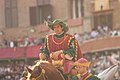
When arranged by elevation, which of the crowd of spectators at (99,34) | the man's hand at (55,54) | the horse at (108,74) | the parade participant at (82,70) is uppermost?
the man's hand at (55,54)

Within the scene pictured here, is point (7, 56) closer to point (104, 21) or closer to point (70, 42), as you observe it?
point (104, 21)

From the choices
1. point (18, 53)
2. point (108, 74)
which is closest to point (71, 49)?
point (108, 74)

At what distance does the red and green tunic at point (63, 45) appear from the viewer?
9.19 metres

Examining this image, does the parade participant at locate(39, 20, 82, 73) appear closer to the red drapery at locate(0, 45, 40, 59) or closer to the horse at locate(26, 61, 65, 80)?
the horse at locate(26, 61, 65, 80)

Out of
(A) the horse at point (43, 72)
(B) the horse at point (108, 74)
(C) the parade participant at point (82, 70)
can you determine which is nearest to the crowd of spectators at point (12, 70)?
(B) the horse at point (108, 74)

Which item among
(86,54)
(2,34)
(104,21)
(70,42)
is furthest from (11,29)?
(70,42)

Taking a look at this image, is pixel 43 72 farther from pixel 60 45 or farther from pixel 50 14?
pixel 50 14

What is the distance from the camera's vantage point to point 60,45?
9266mm

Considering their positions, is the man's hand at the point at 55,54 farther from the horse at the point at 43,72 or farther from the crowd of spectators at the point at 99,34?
the crowd of spectators at the point at 99,34

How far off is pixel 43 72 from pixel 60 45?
1320mm

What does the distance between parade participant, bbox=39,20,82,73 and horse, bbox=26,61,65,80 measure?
26.9 inches

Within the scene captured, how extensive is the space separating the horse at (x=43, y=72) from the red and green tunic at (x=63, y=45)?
2.91 ft

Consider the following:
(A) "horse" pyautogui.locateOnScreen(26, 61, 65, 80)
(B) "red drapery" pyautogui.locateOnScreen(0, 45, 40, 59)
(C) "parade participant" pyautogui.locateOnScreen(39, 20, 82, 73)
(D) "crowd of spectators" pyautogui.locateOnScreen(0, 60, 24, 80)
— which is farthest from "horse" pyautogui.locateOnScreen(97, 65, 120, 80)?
(B) "red drapery" pyautogui.locateOnScreen(0, 45, 40, 59)

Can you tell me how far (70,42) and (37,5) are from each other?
3449 centimetres
